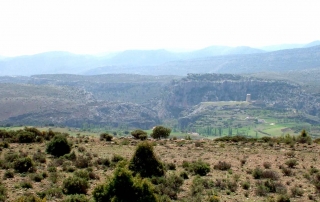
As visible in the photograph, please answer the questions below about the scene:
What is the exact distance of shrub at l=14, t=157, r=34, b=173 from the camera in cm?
2034

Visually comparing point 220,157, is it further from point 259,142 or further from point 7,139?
point 7,139

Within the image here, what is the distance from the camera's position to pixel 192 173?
21469 millimetres

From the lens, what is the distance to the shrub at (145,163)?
1986cm

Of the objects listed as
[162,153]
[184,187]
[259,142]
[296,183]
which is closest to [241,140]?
[259,142]

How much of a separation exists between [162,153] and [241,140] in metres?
12.7

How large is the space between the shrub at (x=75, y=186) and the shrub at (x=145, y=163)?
3.75m

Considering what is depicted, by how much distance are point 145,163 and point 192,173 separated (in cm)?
359

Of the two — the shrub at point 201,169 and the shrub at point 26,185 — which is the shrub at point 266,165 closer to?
the shrub at point 201,169

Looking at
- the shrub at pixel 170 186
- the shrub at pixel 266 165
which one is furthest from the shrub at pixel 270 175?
the shrub at pixel 170 186

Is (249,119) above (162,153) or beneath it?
beneath

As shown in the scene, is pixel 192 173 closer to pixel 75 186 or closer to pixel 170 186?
pixel 170 186

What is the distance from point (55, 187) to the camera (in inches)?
684

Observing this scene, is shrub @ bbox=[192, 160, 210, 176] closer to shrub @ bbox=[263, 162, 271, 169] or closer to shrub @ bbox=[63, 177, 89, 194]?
shrub @ bbox=[263, 162, 271, 169]

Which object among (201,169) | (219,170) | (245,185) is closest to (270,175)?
(245,185)
